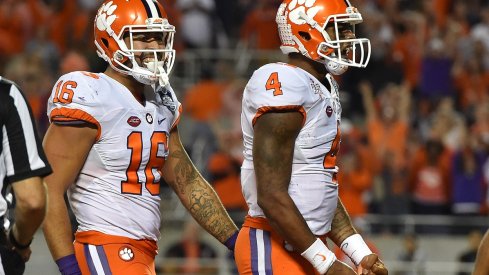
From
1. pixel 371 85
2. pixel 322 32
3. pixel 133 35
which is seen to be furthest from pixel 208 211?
pixel 371 85

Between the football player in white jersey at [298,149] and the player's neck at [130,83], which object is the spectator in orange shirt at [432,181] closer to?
the football player in white jersey at [298,149]

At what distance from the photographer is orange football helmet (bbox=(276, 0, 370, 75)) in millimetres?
5676

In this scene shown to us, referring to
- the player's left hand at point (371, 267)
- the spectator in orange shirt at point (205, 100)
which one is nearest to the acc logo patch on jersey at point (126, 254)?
the player's left hand at point (371, 267)

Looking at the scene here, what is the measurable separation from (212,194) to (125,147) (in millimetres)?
704

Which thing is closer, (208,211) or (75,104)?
(75,104)

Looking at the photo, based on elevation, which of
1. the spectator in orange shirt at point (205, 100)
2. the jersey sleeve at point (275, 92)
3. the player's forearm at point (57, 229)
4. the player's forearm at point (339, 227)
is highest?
the jersey sleeve at point (275, 92)

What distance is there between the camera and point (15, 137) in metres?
4.57

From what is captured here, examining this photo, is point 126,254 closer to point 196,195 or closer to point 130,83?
point 196,195

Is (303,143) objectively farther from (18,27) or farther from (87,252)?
(18,27)

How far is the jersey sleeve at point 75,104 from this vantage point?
5.39m

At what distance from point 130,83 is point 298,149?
34.7 inches

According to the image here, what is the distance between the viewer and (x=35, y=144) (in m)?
4.62

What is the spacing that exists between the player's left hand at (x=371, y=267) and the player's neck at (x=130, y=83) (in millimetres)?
1329

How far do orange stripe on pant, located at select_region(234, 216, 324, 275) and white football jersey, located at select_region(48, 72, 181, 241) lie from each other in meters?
0.46
